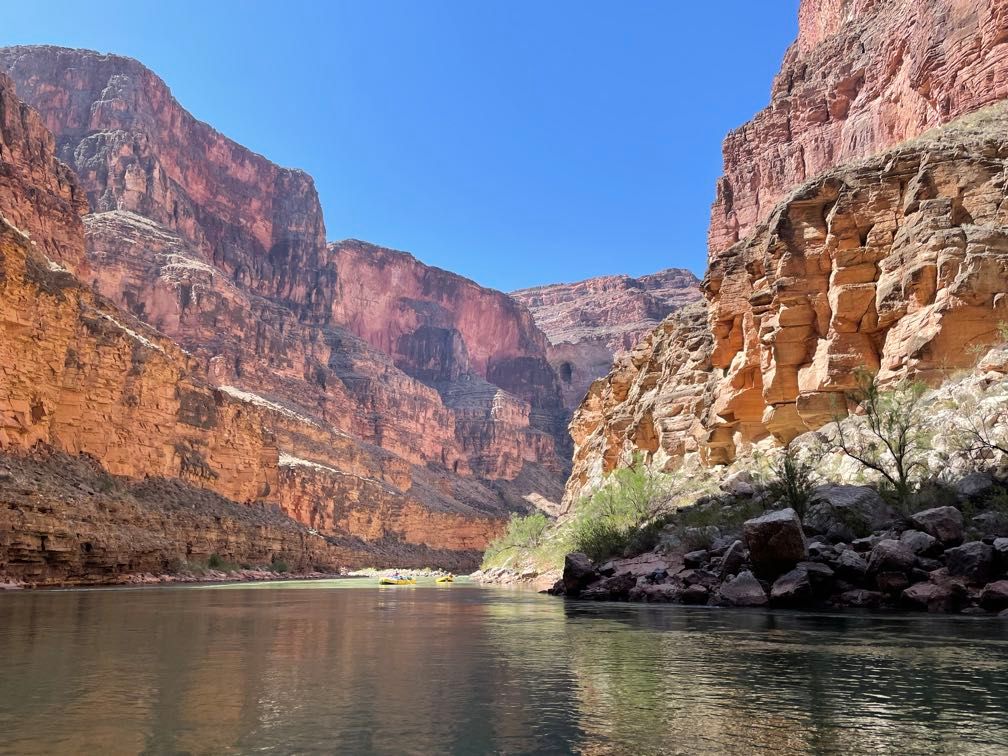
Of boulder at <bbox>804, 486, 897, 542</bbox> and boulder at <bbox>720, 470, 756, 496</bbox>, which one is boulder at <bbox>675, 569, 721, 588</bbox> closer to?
boulder at <bbox>804, 486, 897, 542</bbox>

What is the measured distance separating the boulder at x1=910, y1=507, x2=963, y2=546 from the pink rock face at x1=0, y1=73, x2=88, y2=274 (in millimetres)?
59184

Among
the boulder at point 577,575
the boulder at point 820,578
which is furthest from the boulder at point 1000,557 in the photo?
the boulder at point 577,575

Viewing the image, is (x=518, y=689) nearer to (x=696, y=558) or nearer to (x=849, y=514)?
(x=849, y=514)

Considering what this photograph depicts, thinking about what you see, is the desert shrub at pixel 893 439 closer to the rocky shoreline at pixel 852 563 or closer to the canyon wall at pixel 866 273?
the rocky shoreline at pixel 852 563

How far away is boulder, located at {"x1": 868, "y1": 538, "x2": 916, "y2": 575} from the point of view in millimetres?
14289

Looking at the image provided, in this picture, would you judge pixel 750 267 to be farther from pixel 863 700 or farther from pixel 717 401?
pixel 863 700

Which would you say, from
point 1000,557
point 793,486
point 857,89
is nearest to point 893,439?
point 793,486

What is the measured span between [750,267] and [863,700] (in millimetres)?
30010

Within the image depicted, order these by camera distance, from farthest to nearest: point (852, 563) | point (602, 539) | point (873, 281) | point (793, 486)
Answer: point (602, 539) < point (873, 281) < point (793, 486) < point (852, 563)

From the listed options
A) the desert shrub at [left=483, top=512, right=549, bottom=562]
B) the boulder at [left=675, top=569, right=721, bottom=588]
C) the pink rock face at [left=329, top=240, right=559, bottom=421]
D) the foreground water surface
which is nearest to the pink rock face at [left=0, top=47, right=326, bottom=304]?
the pink rock face at [left=329, top=240, right=559, bottom=421]

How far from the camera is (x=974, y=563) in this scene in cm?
1327

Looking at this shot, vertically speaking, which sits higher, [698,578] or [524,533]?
[524,533]

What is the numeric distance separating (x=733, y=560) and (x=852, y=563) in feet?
9.88

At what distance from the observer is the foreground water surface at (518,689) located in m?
4.67
